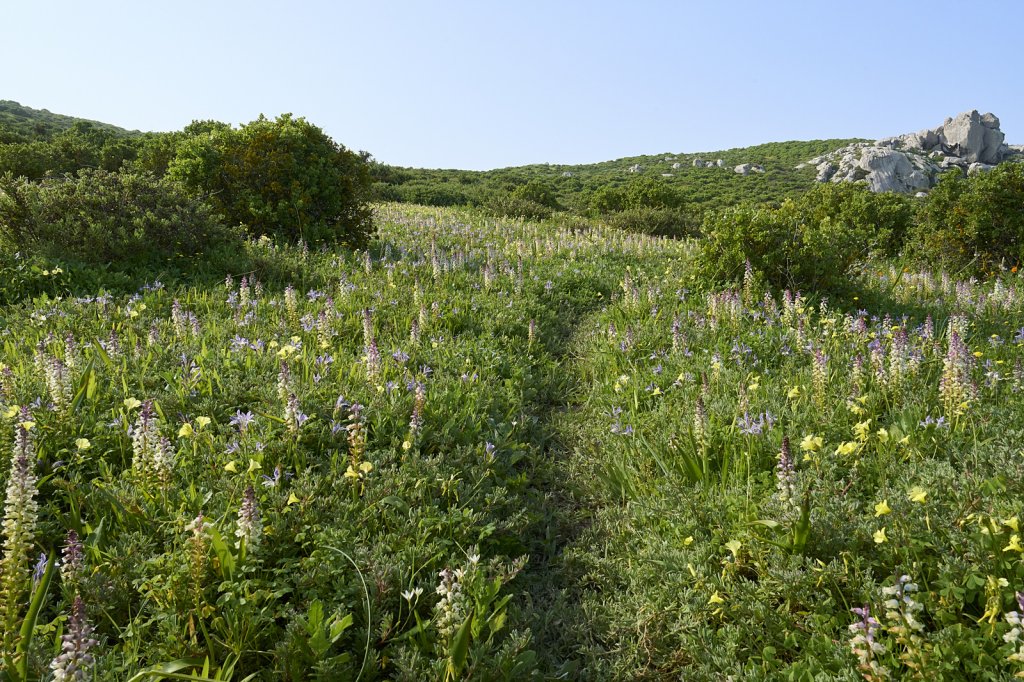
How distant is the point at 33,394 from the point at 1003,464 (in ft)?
21.1

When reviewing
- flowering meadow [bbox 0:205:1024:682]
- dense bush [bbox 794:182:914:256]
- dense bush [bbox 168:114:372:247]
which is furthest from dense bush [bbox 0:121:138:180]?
dense bush [bbox 794:182:914:256]

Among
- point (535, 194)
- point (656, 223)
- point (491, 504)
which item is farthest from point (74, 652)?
point (535, 194)

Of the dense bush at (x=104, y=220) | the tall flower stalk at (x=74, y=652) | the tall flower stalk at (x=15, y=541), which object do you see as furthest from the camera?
the dense bush at (x=104, y=220)

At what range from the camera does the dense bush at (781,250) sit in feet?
27.8

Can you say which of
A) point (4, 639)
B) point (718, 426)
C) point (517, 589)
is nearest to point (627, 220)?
point (718, 426)

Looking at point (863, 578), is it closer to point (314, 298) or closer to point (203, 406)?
point (203, 406)

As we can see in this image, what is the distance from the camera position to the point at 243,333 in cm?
592

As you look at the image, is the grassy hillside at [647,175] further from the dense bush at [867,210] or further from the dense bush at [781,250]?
the dense bush at [781,250]

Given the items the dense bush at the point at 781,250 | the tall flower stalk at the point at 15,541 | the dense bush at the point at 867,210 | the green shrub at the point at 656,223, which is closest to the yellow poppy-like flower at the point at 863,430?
the tall flower stalk at the point at 15,541

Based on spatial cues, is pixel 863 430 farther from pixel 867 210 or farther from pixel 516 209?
pixel 516 209

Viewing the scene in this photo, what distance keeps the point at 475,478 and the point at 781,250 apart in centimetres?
681

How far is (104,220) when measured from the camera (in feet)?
26.1

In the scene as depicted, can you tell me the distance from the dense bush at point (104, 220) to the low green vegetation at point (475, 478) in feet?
0.18

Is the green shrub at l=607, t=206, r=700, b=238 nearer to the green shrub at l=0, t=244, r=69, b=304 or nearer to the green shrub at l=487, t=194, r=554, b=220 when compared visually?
the green shrub at l=487, t=194, r=554, b=220
